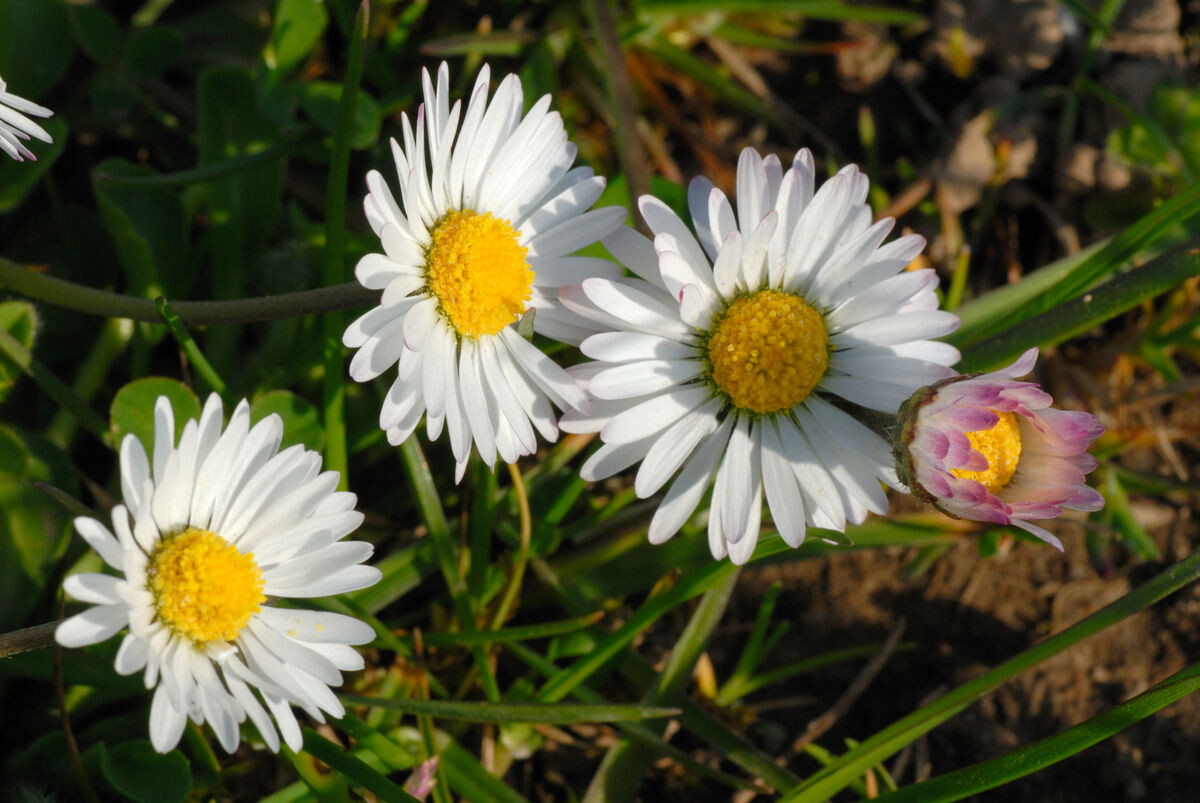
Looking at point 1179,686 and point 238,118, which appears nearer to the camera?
point 1179,686

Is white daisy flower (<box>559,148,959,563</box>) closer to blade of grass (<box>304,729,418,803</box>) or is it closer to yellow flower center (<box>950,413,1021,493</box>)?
yellow flower center (<box>950,413,1021,493</box>)

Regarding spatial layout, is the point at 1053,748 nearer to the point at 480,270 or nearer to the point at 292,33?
the point at 480,270

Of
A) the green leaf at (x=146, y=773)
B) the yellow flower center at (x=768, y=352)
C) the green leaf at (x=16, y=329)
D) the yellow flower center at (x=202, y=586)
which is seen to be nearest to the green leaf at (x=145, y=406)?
the green leaf at (x=16, y=329)

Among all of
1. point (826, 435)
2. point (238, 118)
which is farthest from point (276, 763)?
point (238, 118)

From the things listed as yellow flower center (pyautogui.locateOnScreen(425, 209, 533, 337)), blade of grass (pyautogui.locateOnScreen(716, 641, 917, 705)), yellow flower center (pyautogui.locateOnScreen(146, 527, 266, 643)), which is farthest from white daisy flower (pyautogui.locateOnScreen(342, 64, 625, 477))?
blade of grass (pyautogui.locateOnScreen(716, 641, 917, 705))

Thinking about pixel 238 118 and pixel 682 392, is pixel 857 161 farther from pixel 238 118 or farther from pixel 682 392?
pixel 238 118
